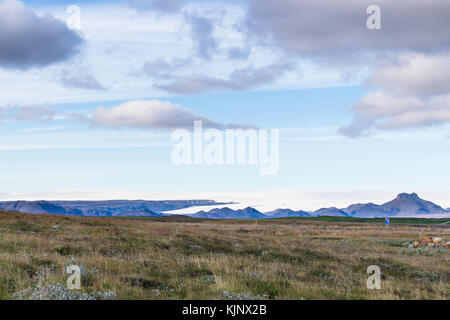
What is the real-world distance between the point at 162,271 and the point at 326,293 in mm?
5651

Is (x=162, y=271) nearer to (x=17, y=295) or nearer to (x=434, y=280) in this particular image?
(x=17, y=295)

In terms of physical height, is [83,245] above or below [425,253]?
above

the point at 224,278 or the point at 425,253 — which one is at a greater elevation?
the point at 224,278

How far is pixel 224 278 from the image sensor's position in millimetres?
13508

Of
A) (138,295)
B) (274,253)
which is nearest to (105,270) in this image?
(138,295)

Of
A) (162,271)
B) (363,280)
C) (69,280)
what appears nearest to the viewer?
(69,280)

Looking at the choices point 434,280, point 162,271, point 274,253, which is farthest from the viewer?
point 274,253

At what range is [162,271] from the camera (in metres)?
14.3

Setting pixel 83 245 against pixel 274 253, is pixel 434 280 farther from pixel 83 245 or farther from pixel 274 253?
pixel 83 245

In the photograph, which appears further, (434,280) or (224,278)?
(434,280)

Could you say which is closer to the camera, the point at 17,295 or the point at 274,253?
the point at 17,295

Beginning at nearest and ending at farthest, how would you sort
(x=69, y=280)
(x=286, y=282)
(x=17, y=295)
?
(x=17, y=295) < (x=69, y=280) < (x=286, y=282)

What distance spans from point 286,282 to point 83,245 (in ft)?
36.2
